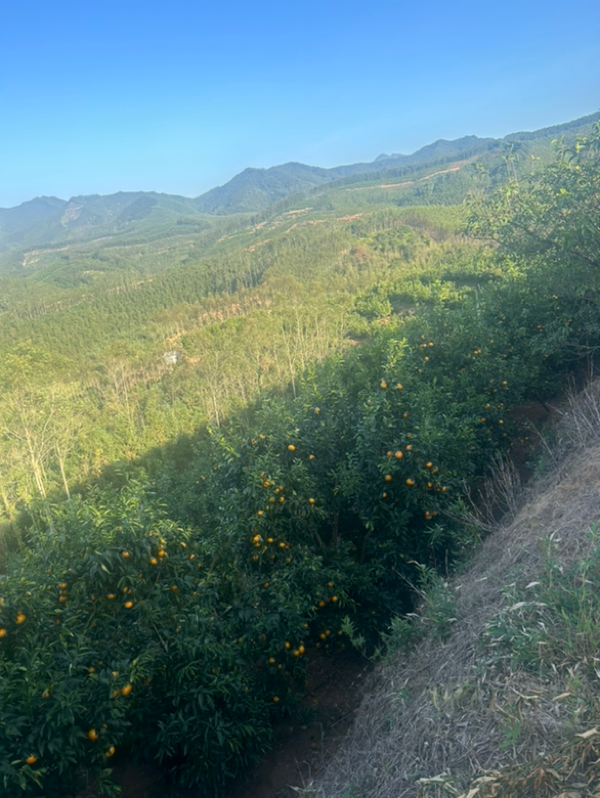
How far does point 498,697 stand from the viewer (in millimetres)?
2107

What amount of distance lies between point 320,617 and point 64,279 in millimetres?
84920

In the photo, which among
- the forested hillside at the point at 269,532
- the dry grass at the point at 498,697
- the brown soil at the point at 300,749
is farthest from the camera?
the brown soil at the point at 300,749

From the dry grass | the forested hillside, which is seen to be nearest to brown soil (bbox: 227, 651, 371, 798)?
the forested hillside

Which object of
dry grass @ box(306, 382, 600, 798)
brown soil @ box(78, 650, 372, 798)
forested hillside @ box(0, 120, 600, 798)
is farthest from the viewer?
brown soil @ box(78, 650, 372, 798)

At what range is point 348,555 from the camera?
4.65 metres

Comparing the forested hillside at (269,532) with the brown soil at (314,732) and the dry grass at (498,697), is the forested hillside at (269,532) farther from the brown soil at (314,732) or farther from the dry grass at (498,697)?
the dry grass at (498,697)

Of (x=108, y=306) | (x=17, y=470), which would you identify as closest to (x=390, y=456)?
(x=17, y=470)

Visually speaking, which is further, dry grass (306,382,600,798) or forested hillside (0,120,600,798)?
forested hillside (0,120,600,798)

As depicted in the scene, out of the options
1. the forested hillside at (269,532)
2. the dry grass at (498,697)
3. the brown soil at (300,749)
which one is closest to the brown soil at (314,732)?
the brown soil at (300,749)

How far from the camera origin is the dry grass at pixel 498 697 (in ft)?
5.95

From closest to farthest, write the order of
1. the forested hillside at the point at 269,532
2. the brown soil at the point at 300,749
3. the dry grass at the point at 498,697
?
the dry grass at the point at 498,697, the forested hillside at the point at 269,532, the brown soil at the point at 300,749

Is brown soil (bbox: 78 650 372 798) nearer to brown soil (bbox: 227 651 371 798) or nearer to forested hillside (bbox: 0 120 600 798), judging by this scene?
brown soil (bbox: 227 651 371 798)

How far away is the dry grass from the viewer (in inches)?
71.4

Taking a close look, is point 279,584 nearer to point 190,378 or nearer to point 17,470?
point 17,470
